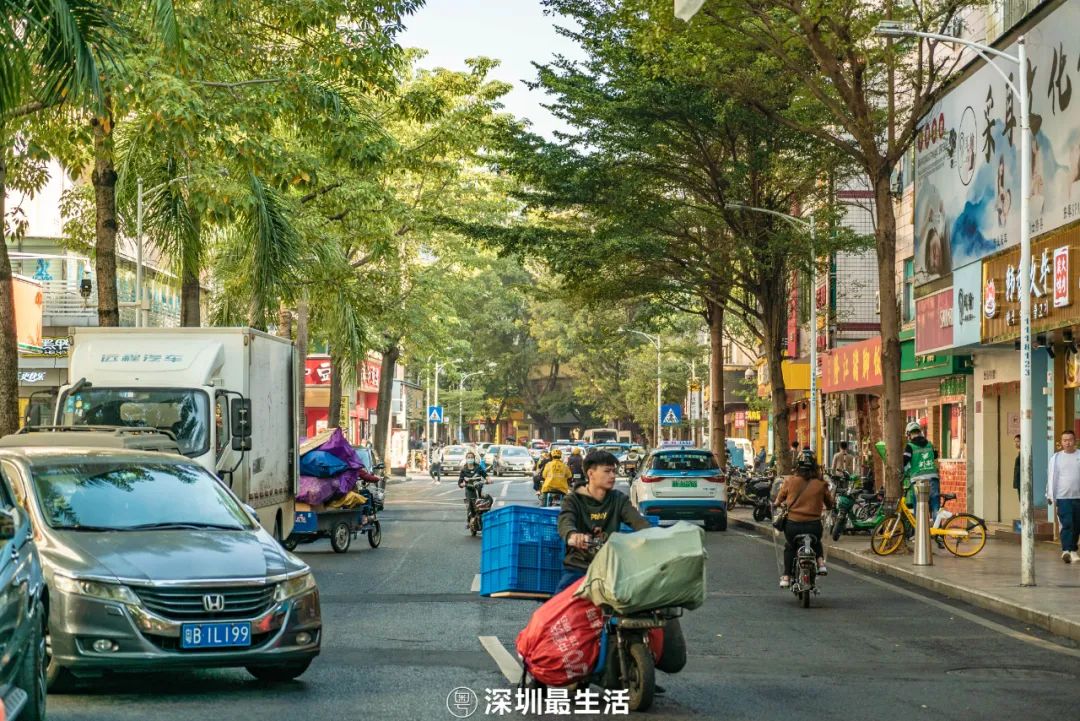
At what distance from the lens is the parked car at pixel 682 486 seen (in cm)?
3169

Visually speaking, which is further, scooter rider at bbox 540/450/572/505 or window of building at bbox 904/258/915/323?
window of building at bbox 904/258/915/323

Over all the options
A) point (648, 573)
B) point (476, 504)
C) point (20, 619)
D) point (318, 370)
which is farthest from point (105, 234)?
point (318, 370)

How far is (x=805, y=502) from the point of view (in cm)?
1714

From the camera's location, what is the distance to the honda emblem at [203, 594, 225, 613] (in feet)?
32.6

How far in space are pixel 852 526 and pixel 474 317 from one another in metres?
85.2

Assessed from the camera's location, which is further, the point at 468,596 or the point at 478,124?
the point at 478,124

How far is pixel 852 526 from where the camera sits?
29.1 meters

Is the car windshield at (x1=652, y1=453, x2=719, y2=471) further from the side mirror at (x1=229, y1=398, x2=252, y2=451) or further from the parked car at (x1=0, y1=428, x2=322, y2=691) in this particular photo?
the parked car at (x1=0, y1=428, x2=322, y2=691)

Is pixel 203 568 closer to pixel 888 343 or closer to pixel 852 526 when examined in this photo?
pixel 888 343

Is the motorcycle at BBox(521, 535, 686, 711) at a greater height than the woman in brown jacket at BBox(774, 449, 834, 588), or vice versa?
the woman in brown jacket at BBox(774, 449, 834, 588)

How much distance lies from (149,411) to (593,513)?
10923 mm

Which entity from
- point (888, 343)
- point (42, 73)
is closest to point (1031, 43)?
point (888, 343)

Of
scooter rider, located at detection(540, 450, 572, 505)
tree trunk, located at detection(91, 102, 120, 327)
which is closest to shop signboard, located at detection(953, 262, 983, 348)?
scooter rider, located at detection(540, 450, 572, 505)

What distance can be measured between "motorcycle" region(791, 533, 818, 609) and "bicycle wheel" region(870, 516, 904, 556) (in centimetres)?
738
